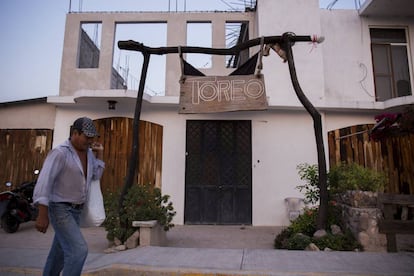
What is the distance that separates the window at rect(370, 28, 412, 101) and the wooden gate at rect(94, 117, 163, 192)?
7.01m

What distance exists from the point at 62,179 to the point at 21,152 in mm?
6852

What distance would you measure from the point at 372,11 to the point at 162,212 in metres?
8.87

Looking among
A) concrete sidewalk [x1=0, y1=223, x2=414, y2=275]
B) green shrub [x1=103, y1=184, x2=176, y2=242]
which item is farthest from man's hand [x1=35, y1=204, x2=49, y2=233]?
green shrub [x1=103, y1=184, x2=176, y2=242]

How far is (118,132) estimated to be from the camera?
8.33 metres

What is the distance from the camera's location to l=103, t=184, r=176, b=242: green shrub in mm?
5051

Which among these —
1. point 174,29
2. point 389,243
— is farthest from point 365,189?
point 174,29

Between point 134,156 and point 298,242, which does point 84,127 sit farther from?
point 298,242

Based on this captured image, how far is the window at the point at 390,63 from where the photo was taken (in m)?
9.03

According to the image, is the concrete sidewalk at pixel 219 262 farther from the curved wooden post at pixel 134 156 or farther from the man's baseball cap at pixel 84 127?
the man's baseball cap at pixel 84 127

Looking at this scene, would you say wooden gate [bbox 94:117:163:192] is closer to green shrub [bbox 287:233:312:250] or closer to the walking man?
green shrub [bbox 287:233:312:250]

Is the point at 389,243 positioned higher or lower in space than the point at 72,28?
lower

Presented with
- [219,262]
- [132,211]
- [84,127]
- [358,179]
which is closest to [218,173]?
[132,211]

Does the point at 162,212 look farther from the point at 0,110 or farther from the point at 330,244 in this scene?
the point at 0,110

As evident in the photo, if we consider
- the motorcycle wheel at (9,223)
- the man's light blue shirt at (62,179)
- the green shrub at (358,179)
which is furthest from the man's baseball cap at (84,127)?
the motorcycle wheel at (9,223)
